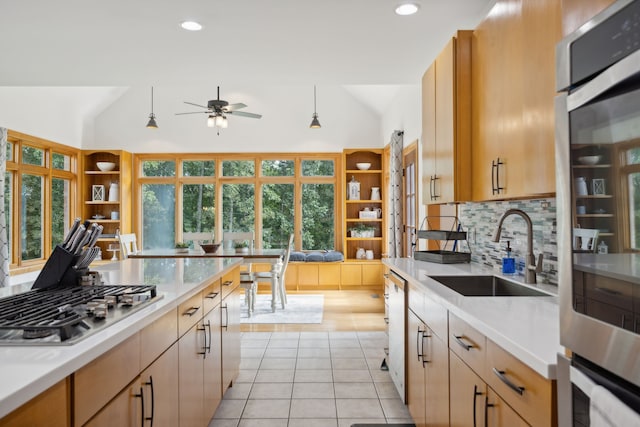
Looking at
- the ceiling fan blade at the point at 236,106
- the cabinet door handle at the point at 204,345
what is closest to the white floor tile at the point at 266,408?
the cabinet door handle at the point at 204,345

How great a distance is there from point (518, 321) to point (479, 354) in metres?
0.17

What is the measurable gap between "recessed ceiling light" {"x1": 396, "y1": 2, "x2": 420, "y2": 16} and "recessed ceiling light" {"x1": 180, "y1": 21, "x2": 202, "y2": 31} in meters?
1.29

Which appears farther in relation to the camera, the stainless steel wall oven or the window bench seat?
the window bench seat

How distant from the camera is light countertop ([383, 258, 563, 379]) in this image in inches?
41.3

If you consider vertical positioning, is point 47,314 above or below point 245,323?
above

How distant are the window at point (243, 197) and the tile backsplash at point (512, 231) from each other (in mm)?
4152

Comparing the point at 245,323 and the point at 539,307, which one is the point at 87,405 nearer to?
the point at 539,307

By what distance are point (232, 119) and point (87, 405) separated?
6.64 m

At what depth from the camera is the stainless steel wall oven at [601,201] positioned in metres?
0.70

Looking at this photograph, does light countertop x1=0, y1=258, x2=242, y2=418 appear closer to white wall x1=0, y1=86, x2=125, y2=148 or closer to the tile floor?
the tile floor

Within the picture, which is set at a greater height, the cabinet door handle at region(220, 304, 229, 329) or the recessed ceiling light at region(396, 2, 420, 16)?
the recessed ceiling light at region(396, 2, 420, 16)

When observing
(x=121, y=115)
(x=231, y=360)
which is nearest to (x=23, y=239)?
(x=121, y=115)

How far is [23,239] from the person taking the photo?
18.8 ft

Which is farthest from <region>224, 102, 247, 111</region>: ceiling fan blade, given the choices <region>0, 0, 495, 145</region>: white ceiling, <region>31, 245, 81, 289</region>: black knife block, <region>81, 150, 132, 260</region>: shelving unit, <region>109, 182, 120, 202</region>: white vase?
<region>31, 245, 81, 289</region>: black knife block
